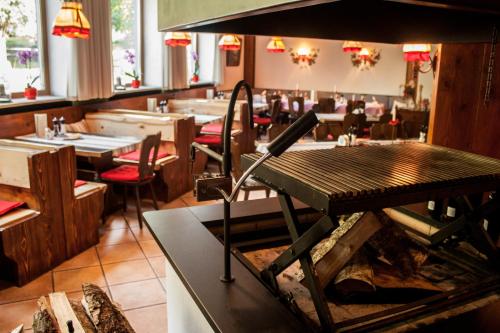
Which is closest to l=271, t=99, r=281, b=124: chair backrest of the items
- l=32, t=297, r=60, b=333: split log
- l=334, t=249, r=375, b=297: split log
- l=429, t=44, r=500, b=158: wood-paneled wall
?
l=429, t=44, r=500, b=158: wood-paneled wall

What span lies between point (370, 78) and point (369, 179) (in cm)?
1036

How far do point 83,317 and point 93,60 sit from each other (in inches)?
176

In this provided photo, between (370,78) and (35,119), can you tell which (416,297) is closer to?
(35,119)

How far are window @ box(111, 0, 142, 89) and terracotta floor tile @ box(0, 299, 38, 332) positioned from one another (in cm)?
437

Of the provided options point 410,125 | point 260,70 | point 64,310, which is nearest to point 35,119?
point 64,310

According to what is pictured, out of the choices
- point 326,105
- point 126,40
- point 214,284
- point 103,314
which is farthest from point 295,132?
point 326,105

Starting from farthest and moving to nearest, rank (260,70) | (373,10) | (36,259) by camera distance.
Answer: (260,70), (36,259), (373,10)

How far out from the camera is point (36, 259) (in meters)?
3.53

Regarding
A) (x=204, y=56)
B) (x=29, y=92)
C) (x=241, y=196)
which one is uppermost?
(x=204, y=56)

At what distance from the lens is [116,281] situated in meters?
3.51

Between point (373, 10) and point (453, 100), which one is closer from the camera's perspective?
point (373, 10)

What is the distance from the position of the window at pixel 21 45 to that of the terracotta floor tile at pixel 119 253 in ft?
7.64

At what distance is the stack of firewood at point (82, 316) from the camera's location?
1790mm

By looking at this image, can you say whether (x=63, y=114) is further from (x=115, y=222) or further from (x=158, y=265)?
(x=158, y=265)
